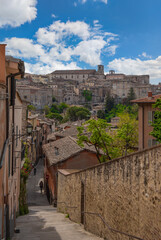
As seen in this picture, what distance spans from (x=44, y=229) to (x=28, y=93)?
121m

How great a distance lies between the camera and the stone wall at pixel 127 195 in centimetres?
653

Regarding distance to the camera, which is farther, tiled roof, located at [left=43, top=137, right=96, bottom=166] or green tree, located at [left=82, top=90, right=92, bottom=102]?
green tree, located at [left=82, top=90, right=92, bottom=102]

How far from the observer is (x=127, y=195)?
7.93 meters

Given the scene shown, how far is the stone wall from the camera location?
21.4 ft

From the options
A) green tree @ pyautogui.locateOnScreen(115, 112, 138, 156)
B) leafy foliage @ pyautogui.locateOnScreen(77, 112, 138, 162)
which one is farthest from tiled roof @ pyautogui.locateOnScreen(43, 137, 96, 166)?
green tree @ pyautogui.locateOnScreen(115, 112, 138, 156)

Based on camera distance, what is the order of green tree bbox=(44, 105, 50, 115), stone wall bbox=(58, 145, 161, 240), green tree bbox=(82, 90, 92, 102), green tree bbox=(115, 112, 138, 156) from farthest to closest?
green tree bbox=(82, 90, 92, 102), green tree bbox=(44, 105, 50, 115), green tree bbox=(115, 112, 138, 156), stone wall bbox=(58, 145, 161, 240)

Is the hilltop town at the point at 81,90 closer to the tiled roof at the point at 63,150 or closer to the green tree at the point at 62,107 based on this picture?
the green tree at the point at 62,107

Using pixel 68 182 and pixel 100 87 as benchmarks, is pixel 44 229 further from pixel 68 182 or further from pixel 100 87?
pixel 100 87

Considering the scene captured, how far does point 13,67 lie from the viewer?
397 inches

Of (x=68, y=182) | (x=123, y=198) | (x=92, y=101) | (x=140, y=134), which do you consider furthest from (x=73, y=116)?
(x=123, y=198)

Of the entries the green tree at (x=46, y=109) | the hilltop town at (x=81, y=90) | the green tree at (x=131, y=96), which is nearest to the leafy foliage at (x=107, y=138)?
the green tree at (x=46, y=109)

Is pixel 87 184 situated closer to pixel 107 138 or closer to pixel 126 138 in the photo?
pixel 107 138

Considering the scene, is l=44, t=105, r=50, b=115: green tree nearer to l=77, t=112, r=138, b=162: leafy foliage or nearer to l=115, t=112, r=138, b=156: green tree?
l=77, t=112, r=138, b=162: leafy foliage

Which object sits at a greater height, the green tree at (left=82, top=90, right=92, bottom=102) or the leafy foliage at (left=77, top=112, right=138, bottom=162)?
the green tree at (left=82, top=90, right=92, bottom=102)
